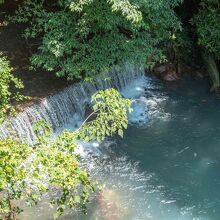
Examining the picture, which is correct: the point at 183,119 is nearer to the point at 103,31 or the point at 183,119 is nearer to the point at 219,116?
the point at 219,116

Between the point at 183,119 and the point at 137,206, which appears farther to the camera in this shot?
the point at 183,119

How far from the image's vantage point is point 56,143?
590 centimetres

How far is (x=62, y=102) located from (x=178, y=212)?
503 cm

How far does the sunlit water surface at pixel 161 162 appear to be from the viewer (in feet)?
31.2

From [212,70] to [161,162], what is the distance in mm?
5330

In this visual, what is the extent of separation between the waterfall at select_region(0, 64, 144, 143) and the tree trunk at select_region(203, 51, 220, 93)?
346cm

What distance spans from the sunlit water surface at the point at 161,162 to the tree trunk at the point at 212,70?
1.21 feet

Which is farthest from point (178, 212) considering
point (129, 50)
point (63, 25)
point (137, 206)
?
point (63, 25)

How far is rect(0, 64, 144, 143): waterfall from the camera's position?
440 inches

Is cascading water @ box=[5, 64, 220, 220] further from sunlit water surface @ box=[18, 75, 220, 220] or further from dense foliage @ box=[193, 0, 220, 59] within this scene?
dense foliage @ box=[193, 0, 220, 59]

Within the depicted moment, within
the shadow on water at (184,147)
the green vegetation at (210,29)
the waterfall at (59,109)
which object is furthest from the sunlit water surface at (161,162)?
the waterfall at (59,109)

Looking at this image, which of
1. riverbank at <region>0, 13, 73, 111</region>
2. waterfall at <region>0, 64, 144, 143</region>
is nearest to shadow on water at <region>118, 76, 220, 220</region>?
waterfall at <region>0, 64, 144, 143</region>

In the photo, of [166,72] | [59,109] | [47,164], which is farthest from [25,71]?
[47,164]

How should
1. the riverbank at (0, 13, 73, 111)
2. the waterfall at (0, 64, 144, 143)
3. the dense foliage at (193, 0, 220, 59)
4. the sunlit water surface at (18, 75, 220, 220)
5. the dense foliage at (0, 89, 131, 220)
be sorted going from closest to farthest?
the dense foliage at (0, 89, 131, 220) → the sunlit water surface at (18, 75, 220, 220) → the waterfall at (0, 64, 144, 143) → the riverbank at (0, 13, 73, 111) → the dense foliage at (193, 0, 220, 59)
